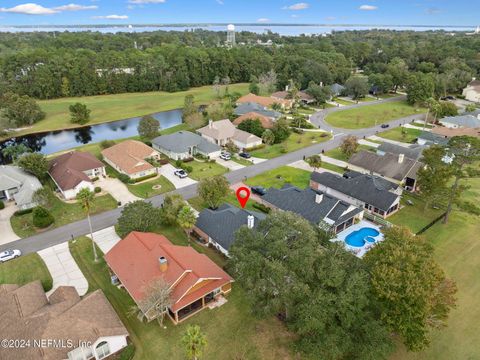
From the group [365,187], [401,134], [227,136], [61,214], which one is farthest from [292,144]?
[61,214]

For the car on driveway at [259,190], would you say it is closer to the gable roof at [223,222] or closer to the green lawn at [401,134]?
the gable roof at [223,222]

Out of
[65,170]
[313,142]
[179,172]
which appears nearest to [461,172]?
[313,142]

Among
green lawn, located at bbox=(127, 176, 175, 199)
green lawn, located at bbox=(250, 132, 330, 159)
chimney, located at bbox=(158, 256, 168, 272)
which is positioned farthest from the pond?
chimney, located at bbox=(158, 256, 168, 272)

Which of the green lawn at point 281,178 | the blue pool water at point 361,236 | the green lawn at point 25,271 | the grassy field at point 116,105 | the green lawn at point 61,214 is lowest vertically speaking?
the grassy field at point 116,105

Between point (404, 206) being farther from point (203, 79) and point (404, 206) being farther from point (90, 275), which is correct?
point (203, 79)

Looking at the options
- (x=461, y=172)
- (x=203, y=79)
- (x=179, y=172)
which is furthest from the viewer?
(x=203, y=79)

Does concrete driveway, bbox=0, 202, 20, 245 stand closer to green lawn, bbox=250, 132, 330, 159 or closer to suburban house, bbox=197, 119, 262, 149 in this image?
suburban house, bbox=197, 119, 262, 149

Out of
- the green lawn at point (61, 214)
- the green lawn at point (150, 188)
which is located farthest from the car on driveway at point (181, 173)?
the green lawn at point (61, 214)
